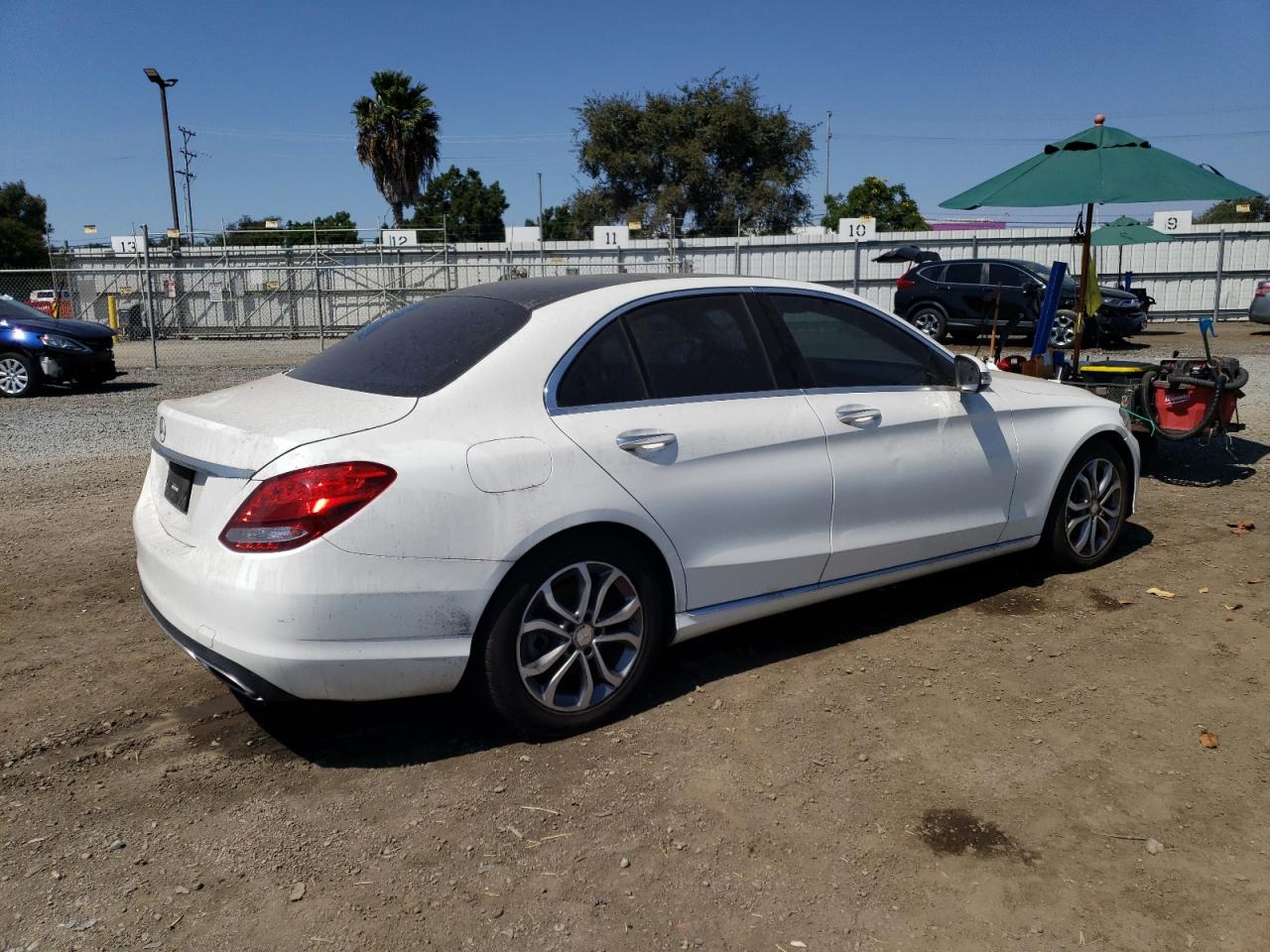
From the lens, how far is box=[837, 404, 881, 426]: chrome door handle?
418cm

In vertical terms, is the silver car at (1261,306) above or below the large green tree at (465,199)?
below

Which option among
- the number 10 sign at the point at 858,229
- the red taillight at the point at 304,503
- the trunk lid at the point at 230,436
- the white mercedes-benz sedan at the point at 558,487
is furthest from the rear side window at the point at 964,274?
the red taillight at the point at 304,503

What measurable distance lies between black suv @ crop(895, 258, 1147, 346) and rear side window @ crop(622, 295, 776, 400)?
14339 mm

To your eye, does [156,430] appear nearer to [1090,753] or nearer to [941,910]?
[941,910]

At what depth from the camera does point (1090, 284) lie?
8078 mm

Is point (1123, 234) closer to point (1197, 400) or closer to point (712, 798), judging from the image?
point (1197, 400)

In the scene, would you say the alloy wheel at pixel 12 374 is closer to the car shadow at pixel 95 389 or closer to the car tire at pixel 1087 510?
the car shadow at pixel 95 389

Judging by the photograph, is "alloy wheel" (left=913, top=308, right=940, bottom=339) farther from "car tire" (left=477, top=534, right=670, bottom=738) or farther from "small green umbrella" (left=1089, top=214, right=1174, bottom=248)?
"car tire" (left=477, top=534, right=670, bottom=738)

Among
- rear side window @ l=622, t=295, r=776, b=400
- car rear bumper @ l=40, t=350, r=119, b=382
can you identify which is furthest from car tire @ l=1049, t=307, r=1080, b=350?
rear side window @ l=622, t=295, r=776, b=400

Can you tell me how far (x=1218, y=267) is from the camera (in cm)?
2245

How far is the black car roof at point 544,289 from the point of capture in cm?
383

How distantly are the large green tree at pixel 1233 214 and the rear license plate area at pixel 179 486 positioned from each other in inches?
1332

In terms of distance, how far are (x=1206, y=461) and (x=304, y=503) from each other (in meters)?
7.53

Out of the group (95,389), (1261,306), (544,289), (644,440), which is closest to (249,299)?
(95,389)
